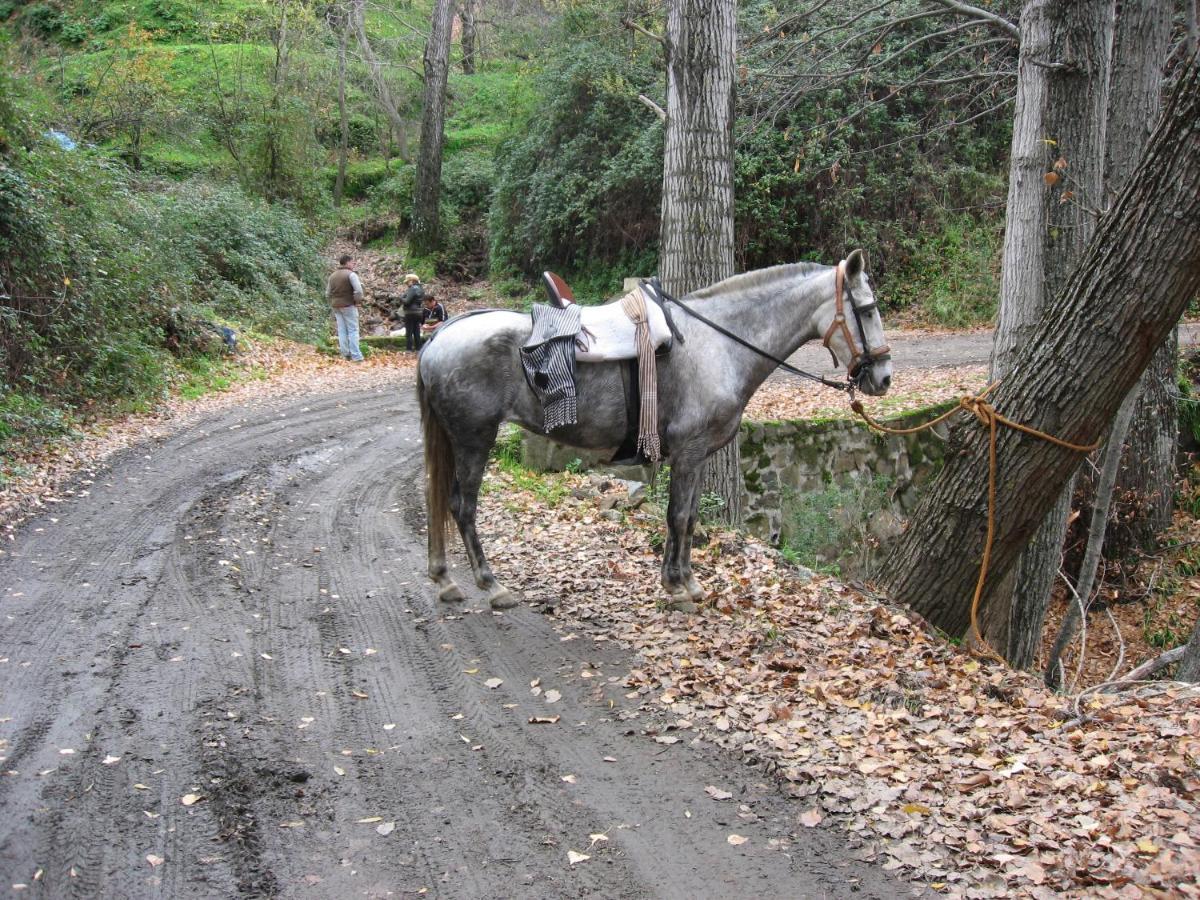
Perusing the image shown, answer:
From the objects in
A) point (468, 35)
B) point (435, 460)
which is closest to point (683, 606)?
point (435, 460)

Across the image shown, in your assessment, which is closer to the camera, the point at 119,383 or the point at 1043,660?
the point at 1043,660

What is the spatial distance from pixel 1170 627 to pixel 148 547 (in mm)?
11187

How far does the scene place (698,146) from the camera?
27.0 ft

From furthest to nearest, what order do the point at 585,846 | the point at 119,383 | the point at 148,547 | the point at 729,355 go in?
the point at 119,383
the point at 148,547
the point at 729,355
the point at 585,846

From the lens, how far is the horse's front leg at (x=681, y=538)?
6641 mm

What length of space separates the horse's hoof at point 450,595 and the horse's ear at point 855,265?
3704 millimetres

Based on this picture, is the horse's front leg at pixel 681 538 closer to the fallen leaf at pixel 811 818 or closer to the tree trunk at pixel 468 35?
the fallen leaf at pixel 811 818

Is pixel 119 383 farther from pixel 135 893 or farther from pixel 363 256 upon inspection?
pixel 363 256

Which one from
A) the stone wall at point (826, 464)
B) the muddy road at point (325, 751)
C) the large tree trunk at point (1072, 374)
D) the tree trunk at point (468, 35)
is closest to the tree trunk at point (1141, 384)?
the stone wall at point (826, 464)

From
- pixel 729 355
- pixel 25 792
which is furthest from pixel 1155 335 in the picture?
pixel 25 792

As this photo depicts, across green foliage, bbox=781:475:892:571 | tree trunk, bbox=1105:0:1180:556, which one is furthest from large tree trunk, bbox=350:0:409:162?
green foliage, bbox=781:475:892:571

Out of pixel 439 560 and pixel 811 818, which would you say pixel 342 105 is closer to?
pixel 439 560

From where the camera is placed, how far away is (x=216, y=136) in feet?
92.3

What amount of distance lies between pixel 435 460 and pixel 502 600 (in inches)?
46.1
